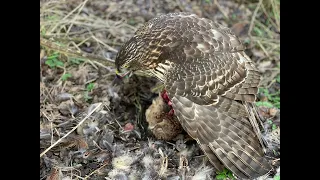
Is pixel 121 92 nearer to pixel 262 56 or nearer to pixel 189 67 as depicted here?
pixel 189 67

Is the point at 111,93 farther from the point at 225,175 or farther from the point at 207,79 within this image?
the point at 225,175

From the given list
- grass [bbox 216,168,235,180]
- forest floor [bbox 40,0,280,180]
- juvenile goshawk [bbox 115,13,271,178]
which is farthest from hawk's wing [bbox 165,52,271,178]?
forest floor [bbox 40,0,280,180]

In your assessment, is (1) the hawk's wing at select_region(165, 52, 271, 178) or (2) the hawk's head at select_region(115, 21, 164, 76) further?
(2) the hawk's head at select_region(115, 21, 164, 76)

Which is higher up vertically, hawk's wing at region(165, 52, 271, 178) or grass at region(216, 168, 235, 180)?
hawk's wing at region(165, 52, 271, 178)

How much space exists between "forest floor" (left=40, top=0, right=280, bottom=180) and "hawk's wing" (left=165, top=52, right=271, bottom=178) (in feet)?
0.99

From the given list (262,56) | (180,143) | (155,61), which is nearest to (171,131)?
(180,143)

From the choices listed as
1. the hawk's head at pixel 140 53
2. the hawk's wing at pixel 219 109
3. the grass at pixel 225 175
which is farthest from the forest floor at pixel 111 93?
the hawk's head at pixel 140 53

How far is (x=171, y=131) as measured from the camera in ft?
14.3

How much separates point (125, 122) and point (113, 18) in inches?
66.0

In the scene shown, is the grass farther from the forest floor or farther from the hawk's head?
the hawk's head

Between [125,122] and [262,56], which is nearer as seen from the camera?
[125,122]

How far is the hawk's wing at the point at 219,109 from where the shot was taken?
383cm

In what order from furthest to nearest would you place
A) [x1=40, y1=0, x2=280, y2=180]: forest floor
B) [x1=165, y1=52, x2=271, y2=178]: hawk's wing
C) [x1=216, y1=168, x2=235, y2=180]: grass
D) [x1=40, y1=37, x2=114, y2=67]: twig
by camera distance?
[x1=40, y1=37, x2=114, y2=67]: twig < [x1=40, y1=0, x2=280, y2=180]: forest floor < [x1=216, y1=168, x2=235, y2=180]: grass < [x1=165, y1=52, x2=271, y2=178]: hawk's wing

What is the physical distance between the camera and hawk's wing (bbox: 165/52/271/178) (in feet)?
12.6
